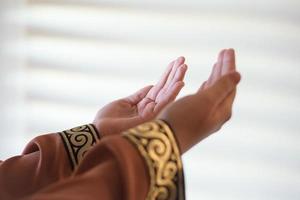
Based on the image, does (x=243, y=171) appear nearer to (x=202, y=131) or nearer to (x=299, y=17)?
(x=299, y=17)

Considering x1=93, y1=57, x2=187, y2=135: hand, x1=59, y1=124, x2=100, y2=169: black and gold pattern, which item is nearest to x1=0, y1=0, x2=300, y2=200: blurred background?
x1=93, y1=57, x2=187, y2=135: hand

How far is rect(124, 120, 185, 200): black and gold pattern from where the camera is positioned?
326 millimetres

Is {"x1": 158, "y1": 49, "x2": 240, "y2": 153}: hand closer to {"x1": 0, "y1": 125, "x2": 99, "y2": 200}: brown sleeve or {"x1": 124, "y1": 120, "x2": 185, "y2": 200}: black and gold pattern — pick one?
{"x1": 124, "y1": 120, "x2": 185, "y2": 200}: black and gold pattern

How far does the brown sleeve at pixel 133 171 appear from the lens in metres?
0.31

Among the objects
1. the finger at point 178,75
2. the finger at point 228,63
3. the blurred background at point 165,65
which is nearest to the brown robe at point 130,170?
the finger at point 228,63

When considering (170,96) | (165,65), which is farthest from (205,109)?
Answer: (165,65)

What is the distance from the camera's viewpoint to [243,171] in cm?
86

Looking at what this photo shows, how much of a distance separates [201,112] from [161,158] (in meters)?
0.06

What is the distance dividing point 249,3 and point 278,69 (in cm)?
14

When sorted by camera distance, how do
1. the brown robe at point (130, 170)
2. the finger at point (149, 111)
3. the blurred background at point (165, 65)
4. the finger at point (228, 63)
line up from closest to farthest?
the brown robe at point (130, 170), the finger at point (228, 63), the finger at point (149, 111), the blurred background at point (165, 65)

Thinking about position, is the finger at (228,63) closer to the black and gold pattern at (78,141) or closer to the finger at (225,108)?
the finger at (225,108)

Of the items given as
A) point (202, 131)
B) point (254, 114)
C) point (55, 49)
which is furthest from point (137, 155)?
point (55, 49)

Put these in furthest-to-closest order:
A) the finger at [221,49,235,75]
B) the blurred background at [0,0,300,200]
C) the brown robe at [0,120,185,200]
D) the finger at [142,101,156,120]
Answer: the blurred background at [0,0,300,200] → the finger at [142,101,156,120] → the finger at [221,49,235,75] → the brown robe at [0,120,185,200]

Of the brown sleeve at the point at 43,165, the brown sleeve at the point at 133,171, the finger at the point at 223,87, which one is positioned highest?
the finger at the point at 223,87
